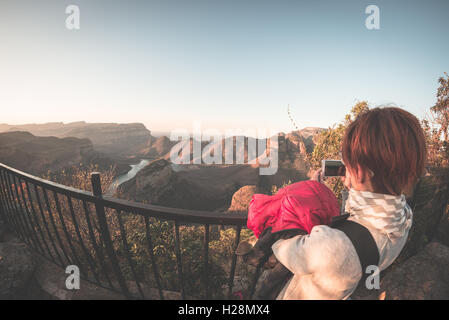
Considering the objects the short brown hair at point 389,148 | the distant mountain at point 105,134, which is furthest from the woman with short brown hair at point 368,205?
the distant mountain at point 105,134

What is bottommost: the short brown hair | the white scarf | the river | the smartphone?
the river

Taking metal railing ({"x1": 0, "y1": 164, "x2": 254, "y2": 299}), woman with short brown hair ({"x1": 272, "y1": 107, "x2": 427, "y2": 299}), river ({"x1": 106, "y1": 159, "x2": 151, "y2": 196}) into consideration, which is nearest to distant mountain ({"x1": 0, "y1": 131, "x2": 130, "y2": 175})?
river ({"x1": 106, "y1": 159, "x2": 151, "y2": 196})

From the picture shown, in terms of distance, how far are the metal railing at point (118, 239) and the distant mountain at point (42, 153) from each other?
207 ft

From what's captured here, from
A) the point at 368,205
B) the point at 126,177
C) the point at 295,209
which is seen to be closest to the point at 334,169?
the point at 368,205

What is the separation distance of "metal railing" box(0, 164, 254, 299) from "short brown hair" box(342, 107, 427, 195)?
78cm

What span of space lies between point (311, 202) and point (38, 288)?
12.1 ft

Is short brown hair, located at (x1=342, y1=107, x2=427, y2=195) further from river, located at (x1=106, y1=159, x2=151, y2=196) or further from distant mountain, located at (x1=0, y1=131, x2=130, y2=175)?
distant mountain, located at (x1=0, y1=131, x2=130, y2=175)

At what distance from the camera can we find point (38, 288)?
8.09ft

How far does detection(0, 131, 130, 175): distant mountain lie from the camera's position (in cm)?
5009

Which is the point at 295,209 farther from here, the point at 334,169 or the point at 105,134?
the point at 105,134

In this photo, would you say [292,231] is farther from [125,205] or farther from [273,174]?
[273,174]

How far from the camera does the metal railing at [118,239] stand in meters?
1.40

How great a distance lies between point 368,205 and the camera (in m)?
0.99
